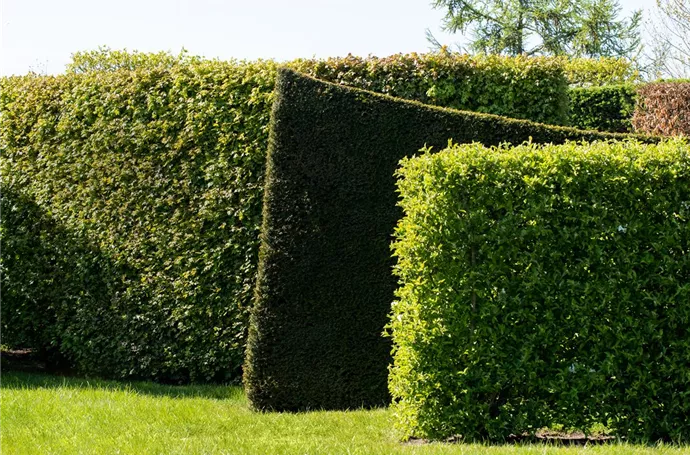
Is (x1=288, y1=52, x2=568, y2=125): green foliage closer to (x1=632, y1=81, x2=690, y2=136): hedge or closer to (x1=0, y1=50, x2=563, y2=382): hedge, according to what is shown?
(x1=0, y1=50, x2=563, y2=382): hedge

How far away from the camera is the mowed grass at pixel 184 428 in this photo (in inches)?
222

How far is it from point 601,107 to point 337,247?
12.0m

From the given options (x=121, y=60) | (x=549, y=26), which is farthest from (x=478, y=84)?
(x=549, y=26)

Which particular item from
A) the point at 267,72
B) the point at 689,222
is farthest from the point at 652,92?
the point at 689,222

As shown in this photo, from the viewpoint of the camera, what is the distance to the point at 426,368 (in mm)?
6234

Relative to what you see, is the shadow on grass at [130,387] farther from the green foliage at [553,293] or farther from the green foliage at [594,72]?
the green foliage at [594,72]

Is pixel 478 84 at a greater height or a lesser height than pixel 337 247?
greater

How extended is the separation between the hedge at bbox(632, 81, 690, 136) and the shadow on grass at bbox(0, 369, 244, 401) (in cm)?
1172

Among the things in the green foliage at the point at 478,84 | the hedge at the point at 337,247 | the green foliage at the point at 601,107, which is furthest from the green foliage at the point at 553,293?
the green foliage at the point at 601,107

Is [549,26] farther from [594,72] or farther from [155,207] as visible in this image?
[155,207]

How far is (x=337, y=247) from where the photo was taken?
7.89 metres

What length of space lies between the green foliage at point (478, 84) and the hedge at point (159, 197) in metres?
0.02

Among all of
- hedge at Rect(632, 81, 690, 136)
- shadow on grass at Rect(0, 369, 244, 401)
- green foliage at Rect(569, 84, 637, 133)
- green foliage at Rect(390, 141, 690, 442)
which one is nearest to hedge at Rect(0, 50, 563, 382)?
shadow on grass at Rect(0, 369, 244, 401)

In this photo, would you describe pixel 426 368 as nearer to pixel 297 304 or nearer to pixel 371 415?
pixel 371 415
